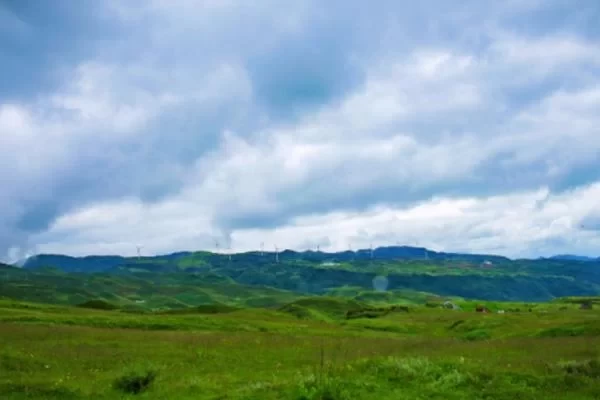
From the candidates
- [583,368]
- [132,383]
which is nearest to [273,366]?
[132,383]

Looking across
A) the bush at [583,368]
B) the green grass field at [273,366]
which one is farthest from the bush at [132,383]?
the bush at [583,368]

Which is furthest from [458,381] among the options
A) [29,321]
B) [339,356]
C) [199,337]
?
[29,321]

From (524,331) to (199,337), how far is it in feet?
112

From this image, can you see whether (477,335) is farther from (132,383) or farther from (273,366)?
(132,383)

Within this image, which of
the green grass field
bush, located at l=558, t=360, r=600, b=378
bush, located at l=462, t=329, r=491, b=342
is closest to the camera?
the green grass field

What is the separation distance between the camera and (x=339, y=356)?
131 feet

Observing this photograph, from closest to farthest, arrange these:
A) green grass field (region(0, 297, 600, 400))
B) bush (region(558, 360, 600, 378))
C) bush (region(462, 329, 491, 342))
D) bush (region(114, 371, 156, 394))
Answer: green grass field (region(0, 297, 600, 400)), bush (region(114, 371, 156, 394)), bush (region(558, 360, 600, 378)), bush (region(462, 329, 491, 342))

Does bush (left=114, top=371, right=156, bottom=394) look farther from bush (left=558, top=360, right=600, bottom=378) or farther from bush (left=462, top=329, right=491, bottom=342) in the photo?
bush (left=462, top=329, right=491, bottom=342)

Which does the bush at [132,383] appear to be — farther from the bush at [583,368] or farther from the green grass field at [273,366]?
the bush at [583,368]

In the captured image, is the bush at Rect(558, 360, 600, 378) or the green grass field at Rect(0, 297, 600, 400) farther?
the bush at Rect(558, 360, 600, 378)

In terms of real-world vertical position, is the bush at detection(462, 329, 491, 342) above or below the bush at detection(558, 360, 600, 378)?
below

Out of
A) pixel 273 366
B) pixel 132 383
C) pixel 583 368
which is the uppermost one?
pixel 583 368

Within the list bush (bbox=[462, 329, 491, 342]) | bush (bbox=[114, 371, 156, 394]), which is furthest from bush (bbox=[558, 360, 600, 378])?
bush (bbox=[462, 329, 491, 342])

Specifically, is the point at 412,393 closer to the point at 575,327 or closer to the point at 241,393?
the point at 241,393
